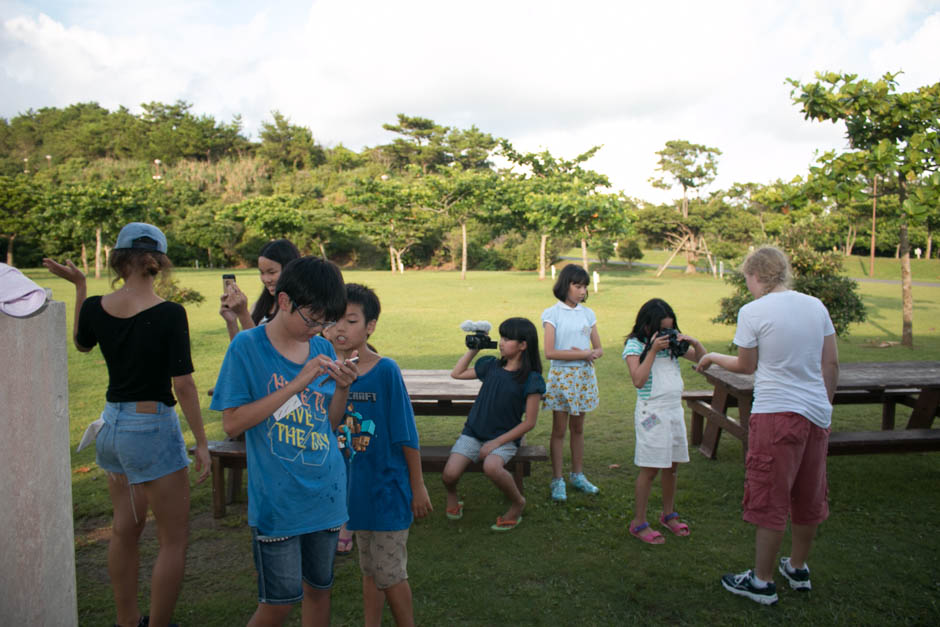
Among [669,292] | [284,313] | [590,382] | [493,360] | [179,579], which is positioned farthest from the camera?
[669,292]

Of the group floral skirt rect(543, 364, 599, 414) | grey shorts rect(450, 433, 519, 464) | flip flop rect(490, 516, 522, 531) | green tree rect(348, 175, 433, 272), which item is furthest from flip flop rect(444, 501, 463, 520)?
green tree rect(348, 175, 433, 272)

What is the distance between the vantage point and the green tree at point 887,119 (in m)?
9.03

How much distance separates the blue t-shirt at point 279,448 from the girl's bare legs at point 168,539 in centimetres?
73

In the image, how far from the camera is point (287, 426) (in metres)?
2.25

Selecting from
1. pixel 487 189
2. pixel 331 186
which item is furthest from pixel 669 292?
pixel 331 186

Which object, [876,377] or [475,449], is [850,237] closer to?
[876,377]

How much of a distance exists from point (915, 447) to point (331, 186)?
60.1m

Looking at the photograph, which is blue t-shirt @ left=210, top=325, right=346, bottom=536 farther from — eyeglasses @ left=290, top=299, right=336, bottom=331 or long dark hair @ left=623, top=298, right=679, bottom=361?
long dark hair @ left=623, top=298, right=679, bottom=361

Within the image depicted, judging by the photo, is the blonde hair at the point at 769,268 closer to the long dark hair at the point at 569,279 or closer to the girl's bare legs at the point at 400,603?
the long dark hair at the point at 569,279

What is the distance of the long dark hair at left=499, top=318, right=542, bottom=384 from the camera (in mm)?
4148

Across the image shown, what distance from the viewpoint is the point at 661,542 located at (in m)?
3.96

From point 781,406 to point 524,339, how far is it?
1642 mm

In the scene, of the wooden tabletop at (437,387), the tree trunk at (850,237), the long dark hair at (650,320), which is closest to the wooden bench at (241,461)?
the wooden tabletop at (437,387)

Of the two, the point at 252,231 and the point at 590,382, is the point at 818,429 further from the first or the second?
the point at 252,231
